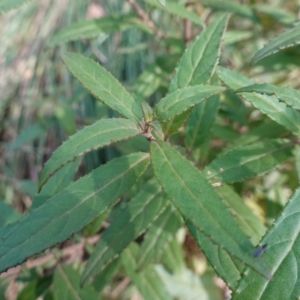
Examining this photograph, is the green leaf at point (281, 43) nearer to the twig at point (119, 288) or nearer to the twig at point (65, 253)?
the twig at point (65, 253)

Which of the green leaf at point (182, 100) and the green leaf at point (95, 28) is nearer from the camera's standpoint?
the green leaf at point (182, 100)

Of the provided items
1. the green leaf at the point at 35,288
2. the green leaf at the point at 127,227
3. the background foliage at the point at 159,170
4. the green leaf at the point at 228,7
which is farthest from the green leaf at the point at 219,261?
the green leaf at the point at 228,7

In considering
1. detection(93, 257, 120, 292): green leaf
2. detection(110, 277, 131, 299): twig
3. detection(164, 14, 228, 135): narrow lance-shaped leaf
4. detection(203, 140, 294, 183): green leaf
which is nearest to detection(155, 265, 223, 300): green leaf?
detection(110, 277, 131, 299): twig

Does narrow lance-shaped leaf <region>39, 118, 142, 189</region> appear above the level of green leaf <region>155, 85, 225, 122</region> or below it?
above

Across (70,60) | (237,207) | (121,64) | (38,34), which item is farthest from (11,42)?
(237,207)

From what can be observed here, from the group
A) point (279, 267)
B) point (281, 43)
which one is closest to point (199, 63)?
point (281, 43)

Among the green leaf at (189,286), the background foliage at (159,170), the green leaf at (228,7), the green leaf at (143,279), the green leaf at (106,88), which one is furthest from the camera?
the green leaf at (189,286)

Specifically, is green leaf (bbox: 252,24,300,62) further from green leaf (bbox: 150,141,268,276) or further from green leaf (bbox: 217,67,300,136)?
green leaf (bbox: 150,141,268,276)

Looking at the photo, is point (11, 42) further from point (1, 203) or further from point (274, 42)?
point (274, 42)
